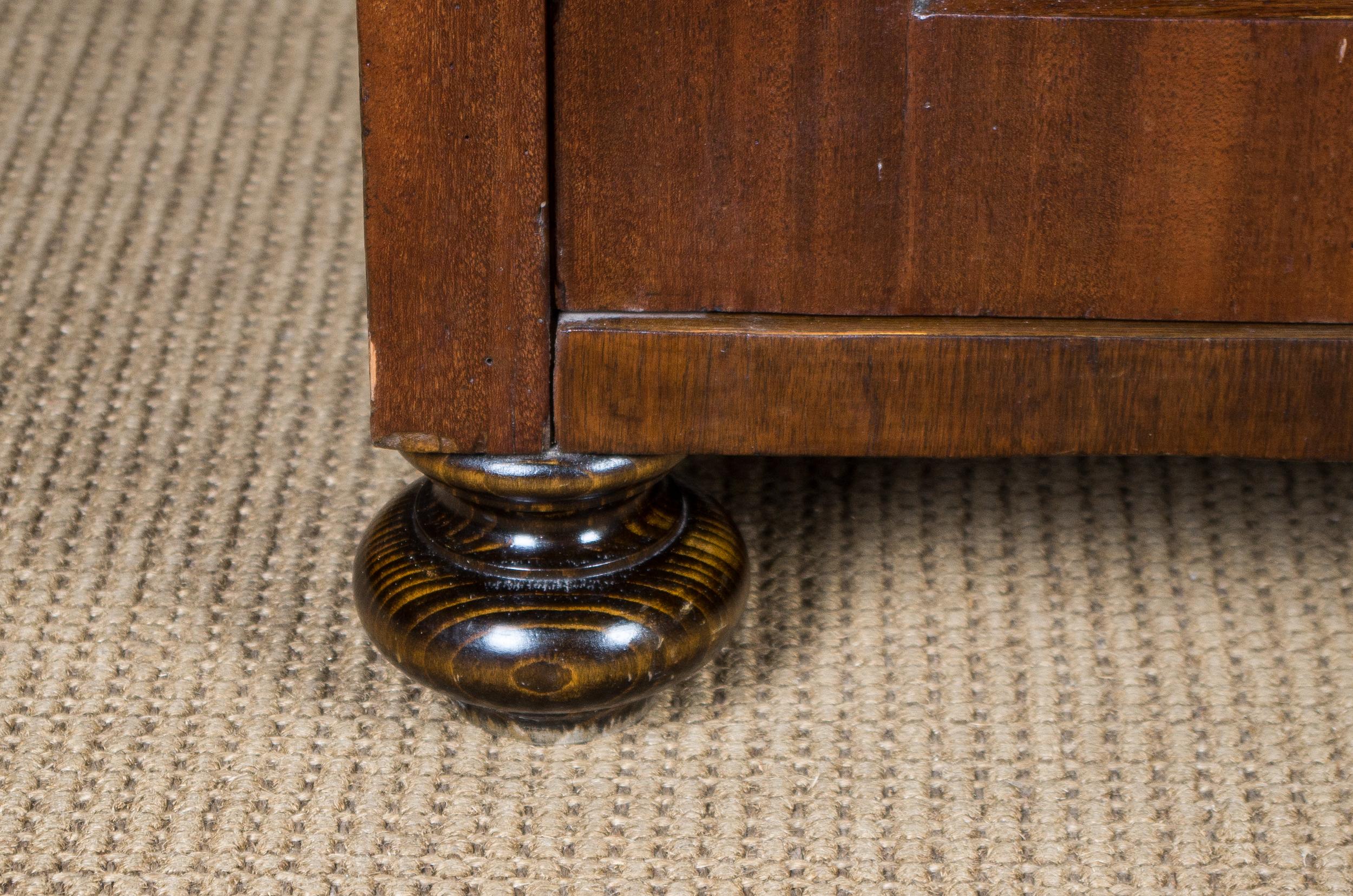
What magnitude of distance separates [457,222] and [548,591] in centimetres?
12

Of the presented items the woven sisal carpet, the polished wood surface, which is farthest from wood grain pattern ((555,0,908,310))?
the woven sisal carpet

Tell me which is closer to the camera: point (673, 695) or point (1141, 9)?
point (1141, 9)

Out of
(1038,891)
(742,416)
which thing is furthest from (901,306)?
(1038,891)

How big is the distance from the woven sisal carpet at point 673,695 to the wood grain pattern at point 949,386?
4.1 inches

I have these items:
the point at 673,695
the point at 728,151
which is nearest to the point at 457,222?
the point at 728,151

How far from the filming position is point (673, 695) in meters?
0.52

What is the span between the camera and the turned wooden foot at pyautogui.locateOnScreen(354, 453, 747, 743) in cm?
46

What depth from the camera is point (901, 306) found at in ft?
1.46

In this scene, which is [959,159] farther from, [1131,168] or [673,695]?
[673,695]

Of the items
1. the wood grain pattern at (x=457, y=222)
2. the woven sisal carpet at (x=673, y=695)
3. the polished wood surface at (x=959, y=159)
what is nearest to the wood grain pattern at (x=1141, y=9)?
the polished wood surface at (x=959, y=159)

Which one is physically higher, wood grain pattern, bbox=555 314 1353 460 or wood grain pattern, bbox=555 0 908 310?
wood grain pattern, bbox=555 0 908 310

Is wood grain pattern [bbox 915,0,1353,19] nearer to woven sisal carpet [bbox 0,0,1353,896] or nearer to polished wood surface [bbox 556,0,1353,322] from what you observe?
polished wood surface [bbox 556,0,1353,322]

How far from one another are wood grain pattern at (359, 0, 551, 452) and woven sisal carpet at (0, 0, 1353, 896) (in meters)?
0.12

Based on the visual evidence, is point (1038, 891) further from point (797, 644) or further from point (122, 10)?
point (122, 10)
